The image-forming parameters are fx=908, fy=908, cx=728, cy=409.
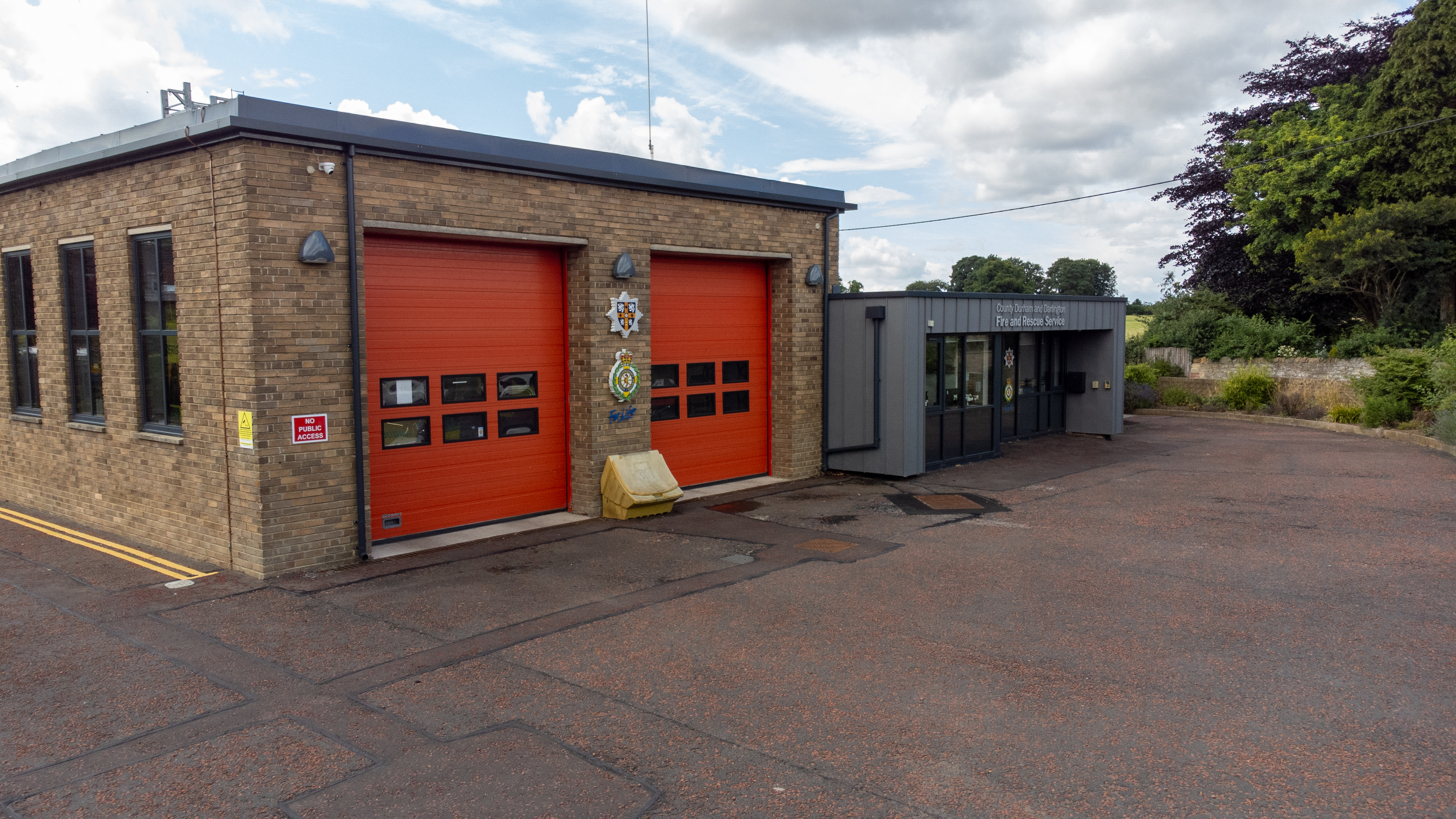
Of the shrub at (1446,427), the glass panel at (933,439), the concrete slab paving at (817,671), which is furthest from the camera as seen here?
the shrub at (1446,427)

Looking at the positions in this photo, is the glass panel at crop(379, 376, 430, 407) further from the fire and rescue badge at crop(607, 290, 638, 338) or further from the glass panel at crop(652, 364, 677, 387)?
the glass panel at crop(652, 364, 677, 387)

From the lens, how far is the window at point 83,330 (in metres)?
11.0

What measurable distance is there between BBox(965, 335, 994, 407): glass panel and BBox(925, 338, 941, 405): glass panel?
36.8 inches

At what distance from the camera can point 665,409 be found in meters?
13.2

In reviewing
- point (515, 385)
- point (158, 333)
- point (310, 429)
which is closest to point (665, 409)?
point (515, 385)

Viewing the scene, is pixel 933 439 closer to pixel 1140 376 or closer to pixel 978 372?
pixel 978 372

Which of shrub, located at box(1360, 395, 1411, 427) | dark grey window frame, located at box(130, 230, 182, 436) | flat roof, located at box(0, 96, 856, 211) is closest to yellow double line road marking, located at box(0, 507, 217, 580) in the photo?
dark grey window frame, located at box(130, 230, 182, 436)

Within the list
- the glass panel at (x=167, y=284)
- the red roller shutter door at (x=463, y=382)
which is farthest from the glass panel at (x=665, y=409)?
the glass panel at (x=167, y=284)

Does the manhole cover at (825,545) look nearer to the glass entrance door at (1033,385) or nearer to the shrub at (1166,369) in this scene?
the glass entrance door at (1033,385)

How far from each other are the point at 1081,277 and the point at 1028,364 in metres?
70.1

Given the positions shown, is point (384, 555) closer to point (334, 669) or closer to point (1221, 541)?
point (334, 669)

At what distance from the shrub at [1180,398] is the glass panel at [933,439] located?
13.5 meters

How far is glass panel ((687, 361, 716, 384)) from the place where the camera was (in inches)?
531

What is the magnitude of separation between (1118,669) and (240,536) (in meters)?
8.05
